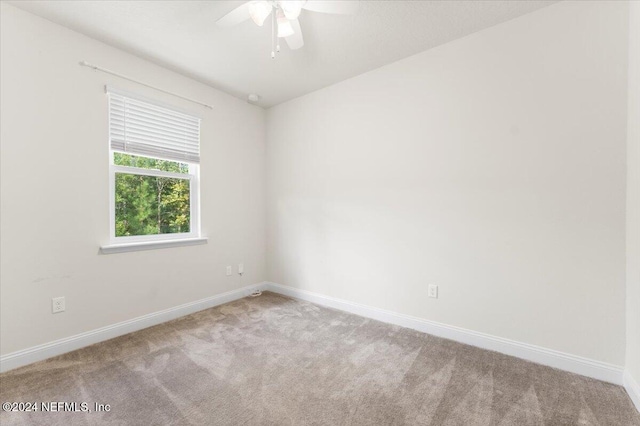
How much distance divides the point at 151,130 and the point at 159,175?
450mm

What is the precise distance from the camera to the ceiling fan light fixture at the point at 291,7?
168 cm

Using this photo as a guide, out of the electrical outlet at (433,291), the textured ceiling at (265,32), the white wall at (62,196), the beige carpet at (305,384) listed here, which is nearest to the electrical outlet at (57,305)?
the white wall at (62,196)

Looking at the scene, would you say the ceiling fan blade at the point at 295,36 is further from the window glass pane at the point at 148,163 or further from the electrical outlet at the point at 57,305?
the electrical outlet at the point at 57,305

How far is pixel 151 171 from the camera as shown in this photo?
282 cm

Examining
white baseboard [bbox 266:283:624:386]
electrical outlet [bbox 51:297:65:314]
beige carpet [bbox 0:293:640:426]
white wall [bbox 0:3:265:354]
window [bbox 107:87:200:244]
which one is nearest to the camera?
beige carpet [bbox 0:293:640:426]

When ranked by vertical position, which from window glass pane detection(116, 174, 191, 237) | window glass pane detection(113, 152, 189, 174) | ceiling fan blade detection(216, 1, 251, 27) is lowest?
window glass pane detection(116, 174, 191, 237)

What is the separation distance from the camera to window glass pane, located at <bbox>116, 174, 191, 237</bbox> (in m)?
2.64

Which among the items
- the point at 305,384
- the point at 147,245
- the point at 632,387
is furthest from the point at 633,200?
the point at 147,245

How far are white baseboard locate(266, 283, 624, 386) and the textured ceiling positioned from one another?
248 cm

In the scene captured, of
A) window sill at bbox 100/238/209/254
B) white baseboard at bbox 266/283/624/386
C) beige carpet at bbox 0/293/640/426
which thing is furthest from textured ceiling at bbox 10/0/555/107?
beige carpet at bbox 0/293/640/426

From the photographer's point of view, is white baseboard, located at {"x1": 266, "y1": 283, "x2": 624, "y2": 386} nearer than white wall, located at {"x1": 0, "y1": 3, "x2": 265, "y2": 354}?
Yes

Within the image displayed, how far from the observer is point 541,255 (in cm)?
204

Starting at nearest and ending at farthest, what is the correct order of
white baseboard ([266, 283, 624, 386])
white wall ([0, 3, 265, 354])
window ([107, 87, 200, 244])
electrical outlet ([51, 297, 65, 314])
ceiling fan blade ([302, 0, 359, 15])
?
ceiling fan blade ([302, 0, 359, 15]), white baseboard ([266, 283, 624, 386]), white wall ([0, 3, 265, 354]), electrical outlet ([51, 297, 65, 314]), window ([107, 87, 200, 244])

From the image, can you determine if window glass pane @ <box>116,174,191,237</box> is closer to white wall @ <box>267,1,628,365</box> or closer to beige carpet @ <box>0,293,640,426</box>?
beige carpet @ <box>0,293,640,426</box>
